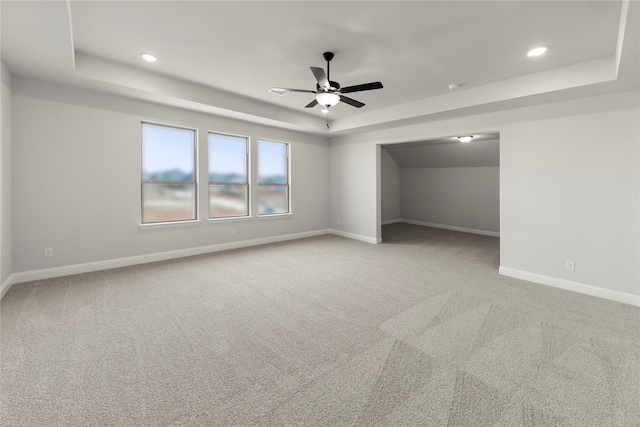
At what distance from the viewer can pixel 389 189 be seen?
9.74 metres

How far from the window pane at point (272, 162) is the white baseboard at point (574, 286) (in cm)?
467

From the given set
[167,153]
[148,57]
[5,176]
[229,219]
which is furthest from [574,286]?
[5,176]

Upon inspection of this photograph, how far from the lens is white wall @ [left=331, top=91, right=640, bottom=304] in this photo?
11.1 feet

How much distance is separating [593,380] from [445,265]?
281cm

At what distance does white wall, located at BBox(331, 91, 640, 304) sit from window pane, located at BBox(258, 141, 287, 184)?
3816 millimetres

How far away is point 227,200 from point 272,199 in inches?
43.1

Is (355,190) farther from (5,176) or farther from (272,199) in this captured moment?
(5,176)

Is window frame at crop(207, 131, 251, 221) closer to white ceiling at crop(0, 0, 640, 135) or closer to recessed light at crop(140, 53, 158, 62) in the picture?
white ceiling at crop(0, 0, 640, 135)

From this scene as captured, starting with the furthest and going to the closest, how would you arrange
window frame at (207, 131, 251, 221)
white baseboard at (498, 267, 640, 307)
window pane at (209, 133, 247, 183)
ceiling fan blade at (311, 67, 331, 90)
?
1. window pane at (209, 133, 247, 183)
2. window frame at (207, 131, 251, 221)
3. white baseboard at (498, 267, 640, 307)
4. ceiling fan blade at (311, 67, 331, 90)

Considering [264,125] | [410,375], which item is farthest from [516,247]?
[264,125]

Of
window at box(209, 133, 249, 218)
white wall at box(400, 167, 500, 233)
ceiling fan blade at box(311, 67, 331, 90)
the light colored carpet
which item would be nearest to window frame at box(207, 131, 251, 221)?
window at box(209, 133, 249, 218)

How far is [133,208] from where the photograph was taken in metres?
4.61

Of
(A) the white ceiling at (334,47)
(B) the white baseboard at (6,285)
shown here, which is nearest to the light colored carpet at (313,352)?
(B) the white baseboard at (6,285)

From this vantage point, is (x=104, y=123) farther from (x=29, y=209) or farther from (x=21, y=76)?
(x=29, y=209)
